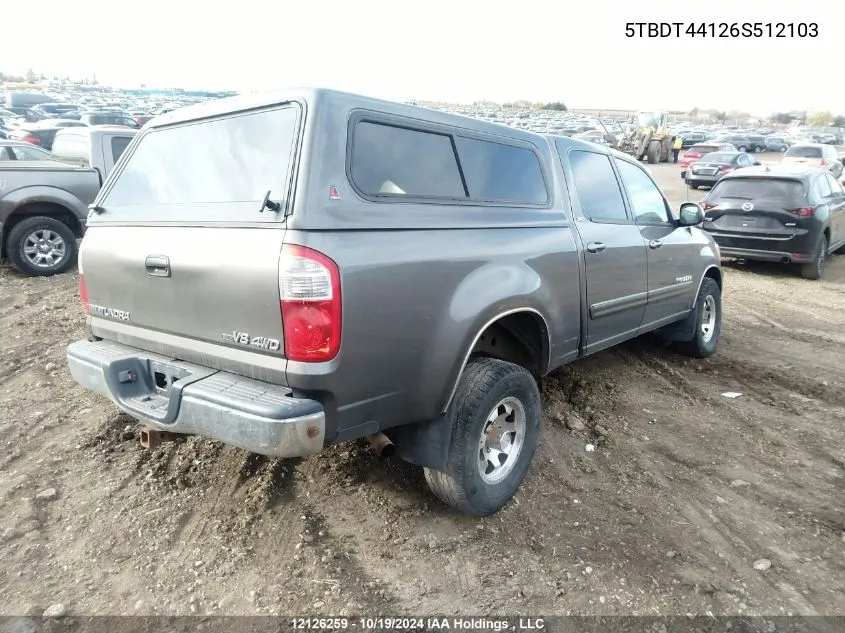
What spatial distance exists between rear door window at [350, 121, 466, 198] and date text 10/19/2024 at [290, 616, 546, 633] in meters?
1.76

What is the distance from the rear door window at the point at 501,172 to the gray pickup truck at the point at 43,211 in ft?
21.8

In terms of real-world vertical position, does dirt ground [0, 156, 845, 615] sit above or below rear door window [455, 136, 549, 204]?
below

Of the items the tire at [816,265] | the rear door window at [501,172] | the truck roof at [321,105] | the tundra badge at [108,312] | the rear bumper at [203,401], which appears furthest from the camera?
the tire at [816,265]

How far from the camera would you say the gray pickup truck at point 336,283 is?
7.91ft

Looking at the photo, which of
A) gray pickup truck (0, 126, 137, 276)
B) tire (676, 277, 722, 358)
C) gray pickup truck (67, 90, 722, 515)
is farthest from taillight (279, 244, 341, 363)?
gray pickup truck (0, 126, 137, 276)

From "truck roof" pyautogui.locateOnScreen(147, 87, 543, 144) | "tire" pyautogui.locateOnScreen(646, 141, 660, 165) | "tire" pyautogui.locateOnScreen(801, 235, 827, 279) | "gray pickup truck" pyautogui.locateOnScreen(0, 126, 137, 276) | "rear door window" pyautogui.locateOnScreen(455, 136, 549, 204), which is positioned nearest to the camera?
"truck roof" pyautogui.locateOnScreen(147, 87, 543, 144)

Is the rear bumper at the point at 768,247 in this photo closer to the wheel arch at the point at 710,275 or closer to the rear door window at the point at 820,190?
the rear door window at the point at 820,190

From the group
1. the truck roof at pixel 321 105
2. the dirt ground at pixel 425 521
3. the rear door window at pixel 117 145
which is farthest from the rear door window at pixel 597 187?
the rear door window at pixel 117 145

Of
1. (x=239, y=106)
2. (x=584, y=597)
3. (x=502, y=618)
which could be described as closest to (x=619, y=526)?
(x=584, y=597)

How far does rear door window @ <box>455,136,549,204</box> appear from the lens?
10.7 ft

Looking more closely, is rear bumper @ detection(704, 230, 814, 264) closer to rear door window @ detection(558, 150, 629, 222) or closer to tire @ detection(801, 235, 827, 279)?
tire @ detection(801, 235, 827, 279)

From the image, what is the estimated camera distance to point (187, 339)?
9.17 feet

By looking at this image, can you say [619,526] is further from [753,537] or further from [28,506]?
[28,506]

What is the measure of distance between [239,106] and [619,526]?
2799 millimetres
